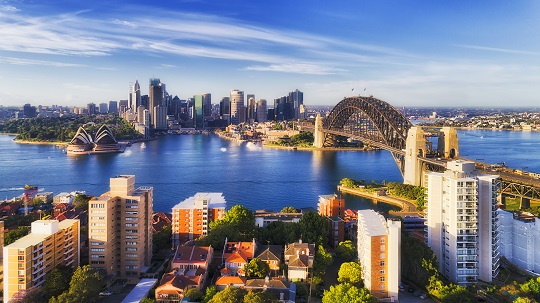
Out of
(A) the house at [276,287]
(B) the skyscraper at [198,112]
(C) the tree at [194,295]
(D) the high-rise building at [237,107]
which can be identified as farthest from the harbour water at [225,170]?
(D) the high-rise building at [237,107]

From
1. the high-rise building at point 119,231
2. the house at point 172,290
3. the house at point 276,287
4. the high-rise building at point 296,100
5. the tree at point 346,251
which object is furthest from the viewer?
the high-rise building at point 296,100

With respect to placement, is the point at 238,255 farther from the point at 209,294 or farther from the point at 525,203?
the point at 525,203

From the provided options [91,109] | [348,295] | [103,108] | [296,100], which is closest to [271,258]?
[348,295]

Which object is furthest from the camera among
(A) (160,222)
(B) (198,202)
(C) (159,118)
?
(C) (159,118)

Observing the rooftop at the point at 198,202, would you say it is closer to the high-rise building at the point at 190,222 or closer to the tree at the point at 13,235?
the high-rise building at the point at 190,222

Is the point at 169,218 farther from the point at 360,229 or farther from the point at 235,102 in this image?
the point at 235,102
